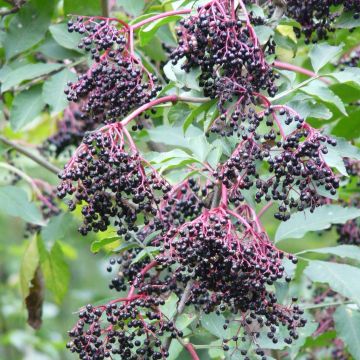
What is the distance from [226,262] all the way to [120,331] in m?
0.40

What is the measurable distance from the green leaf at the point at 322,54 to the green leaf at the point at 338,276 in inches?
23.9

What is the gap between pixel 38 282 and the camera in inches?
135

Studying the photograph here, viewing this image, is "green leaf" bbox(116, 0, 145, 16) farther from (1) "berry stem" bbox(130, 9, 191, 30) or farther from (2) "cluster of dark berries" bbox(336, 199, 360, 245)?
(2) "cluster of dark berries" bbox(336, 199, 360, 245)

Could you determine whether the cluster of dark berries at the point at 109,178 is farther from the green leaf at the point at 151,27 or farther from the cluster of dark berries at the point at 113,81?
the green leaf at the point at 151,27

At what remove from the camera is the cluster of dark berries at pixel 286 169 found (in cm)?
198

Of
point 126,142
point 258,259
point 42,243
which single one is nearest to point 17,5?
point 42,243

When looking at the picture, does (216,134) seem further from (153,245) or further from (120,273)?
(120,273)

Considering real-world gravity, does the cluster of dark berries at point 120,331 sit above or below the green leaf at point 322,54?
Answer: below

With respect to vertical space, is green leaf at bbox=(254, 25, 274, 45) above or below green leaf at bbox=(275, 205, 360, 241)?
above

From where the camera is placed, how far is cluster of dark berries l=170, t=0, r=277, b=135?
205 centimetres

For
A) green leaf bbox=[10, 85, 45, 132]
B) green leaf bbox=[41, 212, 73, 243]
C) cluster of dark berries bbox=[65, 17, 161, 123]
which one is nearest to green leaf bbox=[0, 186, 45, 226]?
A: green leaf bbox=[41, 212, 73, 243]

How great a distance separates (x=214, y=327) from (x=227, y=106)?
0.67 meters

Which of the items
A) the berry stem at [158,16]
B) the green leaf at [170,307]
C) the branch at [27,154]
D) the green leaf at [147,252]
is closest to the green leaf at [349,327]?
the green leaf at [170,307]

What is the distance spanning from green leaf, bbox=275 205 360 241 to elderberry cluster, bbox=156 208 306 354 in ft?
1.50
